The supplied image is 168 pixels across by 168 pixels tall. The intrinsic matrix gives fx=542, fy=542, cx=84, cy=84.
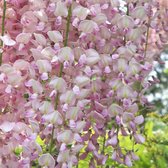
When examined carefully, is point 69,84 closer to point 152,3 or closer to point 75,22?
point 75,22

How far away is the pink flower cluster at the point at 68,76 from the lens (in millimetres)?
893

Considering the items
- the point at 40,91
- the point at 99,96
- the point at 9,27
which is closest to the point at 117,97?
the point at 99,96

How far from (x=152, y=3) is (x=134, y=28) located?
0.07 metres

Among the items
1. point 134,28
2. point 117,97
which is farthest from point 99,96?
point 134,28

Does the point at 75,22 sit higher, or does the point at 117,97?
the point at 75,22

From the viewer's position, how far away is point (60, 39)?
90 centimetres

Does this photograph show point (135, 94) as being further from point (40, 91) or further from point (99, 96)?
point (40, 91)

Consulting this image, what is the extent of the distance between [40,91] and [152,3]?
27 centimetres

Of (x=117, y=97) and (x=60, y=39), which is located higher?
(x=60, y=39)

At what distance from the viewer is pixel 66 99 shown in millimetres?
881

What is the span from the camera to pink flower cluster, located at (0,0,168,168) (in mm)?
893

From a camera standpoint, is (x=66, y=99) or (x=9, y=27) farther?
(x=9, y=27)

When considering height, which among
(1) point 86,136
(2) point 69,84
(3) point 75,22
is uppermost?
(3) point 75,22

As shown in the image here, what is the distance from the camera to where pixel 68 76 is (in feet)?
3.02
